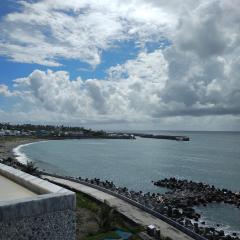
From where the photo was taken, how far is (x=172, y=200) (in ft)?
164

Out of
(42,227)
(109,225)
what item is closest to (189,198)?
(109,225)

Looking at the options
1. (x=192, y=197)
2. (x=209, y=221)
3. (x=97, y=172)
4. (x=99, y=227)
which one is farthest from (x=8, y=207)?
(x=97, y=172)

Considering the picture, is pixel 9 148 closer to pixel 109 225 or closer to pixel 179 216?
pixel 179 216

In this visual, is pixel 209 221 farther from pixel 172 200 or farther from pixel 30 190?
pixel 30 190

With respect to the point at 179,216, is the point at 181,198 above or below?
below

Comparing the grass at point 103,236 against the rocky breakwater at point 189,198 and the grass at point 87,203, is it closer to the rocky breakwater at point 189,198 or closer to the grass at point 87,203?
the grass at point 87,203

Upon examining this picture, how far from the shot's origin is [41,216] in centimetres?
851

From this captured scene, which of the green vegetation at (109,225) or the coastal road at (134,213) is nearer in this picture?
the green vegetation at (109,225)

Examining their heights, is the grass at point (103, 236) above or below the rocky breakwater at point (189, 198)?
above

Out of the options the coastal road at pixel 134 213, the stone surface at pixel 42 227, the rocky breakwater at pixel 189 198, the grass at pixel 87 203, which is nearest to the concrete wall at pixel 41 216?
the stone surface at pixel 42 227

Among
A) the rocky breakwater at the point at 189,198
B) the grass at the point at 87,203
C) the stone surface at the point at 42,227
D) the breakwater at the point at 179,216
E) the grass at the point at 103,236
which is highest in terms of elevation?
the stone surface at the point at 42,227

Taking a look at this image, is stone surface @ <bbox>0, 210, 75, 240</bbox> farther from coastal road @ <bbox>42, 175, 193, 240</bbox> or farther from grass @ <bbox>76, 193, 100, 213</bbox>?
grass @ <bbox>76, 193, 100, 213</bbox>

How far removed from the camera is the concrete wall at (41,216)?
8041 millimetres

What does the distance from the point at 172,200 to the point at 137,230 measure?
858 inches
